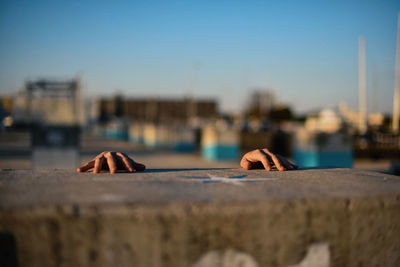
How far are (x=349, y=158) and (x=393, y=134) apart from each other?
9.07 meters

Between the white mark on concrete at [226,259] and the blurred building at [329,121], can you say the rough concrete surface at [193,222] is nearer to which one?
the white mark on concrete at [226,259]

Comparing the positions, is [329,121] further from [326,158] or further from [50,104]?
[50,104]

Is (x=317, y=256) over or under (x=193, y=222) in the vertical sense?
under

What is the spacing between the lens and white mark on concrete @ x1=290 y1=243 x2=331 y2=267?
2.25 metres

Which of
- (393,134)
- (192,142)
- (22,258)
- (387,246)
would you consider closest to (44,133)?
(22,258)

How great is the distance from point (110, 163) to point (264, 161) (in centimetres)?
160

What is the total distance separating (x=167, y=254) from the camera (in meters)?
2.03

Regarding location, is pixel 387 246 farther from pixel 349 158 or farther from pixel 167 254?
pixel 349 158

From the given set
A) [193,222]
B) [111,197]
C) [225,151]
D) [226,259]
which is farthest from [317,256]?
[225,151]

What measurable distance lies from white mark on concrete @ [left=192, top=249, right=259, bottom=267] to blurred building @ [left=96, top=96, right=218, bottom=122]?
111 meters

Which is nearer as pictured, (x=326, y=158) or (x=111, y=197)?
(x=111, y=197)

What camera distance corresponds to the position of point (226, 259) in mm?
2115

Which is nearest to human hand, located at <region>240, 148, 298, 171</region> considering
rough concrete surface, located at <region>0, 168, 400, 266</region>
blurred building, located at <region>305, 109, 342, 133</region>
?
rough concrete surface, located at <region>0, 168, 400, 266</region>

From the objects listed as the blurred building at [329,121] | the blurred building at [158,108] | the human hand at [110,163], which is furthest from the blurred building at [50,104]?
the blurred building at [158,108]
